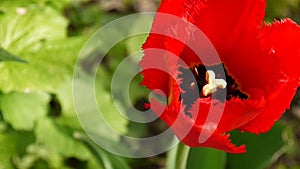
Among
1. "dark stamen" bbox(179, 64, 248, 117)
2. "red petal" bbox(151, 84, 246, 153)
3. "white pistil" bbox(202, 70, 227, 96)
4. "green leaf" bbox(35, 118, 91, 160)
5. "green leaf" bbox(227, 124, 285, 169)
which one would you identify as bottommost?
"green leaf" bbox(35, 118, 91, 160)

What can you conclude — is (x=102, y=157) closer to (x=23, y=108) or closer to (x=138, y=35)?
(x=23, y=108)

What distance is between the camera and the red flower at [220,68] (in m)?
0.96

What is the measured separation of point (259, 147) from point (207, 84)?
0.42 meters

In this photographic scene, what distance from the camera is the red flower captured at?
3.15ft

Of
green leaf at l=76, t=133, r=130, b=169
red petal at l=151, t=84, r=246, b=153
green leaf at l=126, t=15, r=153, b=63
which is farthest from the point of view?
green leaf at l=126, t=15, r=153, b=63

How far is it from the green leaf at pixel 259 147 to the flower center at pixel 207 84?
0.98 ft

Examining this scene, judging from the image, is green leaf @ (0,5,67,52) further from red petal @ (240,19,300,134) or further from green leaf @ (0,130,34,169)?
red petal @ (240,19,300,134)

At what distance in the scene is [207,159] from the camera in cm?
138

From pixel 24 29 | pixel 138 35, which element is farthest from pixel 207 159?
pixel 138 35

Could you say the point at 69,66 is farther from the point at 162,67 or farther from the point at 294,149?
the point at 294,149

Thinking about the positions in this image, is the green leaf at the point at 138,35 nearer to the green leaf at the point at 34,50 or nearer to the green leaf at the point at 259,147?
the green leaf at the point at 34,50

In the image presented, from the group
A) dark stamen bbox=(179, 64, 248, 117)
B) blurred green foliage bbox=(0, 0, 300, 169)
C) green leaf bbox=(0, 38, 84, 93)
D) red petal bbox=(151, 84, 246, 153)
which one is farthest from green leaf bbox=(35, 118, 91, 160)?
red petal bbox=(151, 84, 246, 153)

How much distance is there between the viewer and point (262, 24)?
1.08 metres

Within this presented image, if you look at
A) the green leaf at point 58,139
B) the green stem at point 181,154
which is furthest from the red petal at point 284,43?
the green leaf at point 58,139
